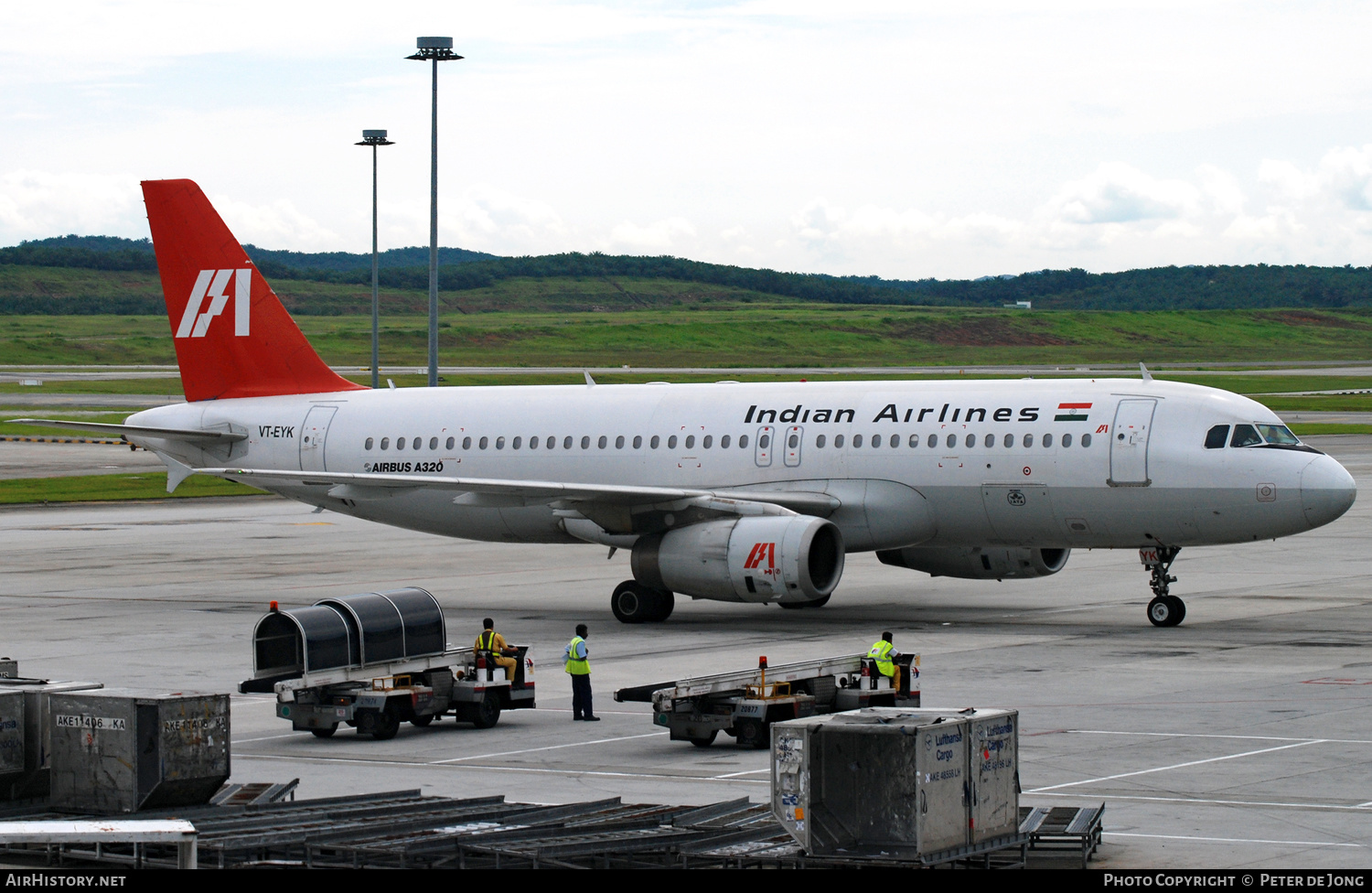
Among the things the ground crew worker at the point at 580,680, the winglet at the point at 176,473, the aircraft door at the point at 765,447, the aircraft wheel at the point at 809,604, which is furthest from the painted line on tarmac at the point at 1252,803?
the winglet at the point at 176,473

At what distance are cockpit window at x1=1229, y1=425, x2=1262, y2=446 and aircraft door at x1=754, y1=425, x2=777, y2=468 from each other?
8918 mm

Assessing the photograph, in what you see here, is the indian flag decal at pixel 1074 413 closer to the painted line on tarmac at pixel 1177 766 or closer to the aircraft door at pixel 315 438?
the painted line on tarmac at pixel 1177 766

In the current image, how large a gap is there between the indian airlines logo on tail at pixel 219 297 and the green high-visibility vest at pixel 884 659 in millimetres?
22854

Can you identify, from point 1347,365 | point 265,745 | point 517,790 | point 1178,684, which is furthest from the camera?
point 1347,365

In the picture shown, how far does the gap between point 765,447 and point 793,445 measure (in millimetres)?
640

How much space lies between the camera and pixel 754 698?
22188 mm

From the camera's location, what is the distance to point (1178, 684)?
26.1 metres

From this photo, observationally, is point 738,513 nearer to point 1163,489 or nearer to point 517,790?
point 1163,489

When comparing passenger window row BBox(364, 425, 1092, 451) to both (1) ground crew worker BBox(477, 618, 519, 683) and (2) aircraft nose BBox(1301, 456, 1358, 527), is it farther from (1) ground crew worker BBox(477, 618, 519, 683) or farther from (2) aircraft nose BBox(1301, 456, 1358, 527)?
(1) ground crew worker BBox(477, 618, 519, 683)

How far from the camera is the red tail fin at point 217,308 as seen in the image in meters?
41.3

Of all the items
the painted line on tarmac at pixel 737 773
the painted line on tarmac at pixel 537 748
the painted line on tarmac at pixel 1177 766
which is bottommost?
the painted line on tarmac at pixel 537 748

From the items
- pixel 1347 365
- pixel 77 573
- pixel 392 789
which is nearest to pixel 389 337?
pixel 1347 365

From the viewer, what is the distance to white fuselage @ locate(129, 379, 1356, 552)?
32000 mm

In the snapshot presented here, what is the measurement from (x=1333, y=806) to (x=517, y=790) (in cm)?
853
